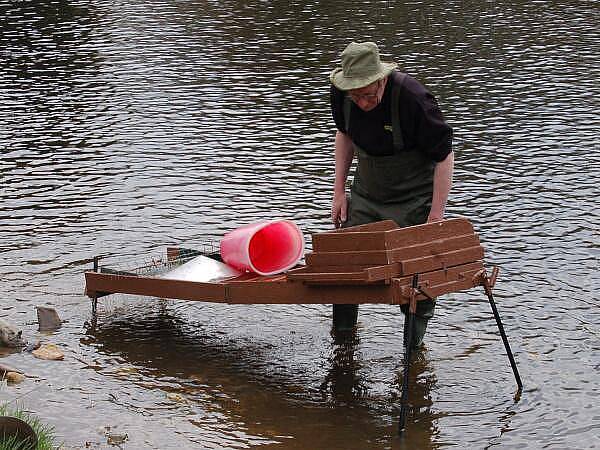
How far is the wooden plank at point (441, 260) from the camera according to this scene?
6.56 metres

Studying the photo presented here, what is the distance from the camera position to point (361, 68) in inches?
270

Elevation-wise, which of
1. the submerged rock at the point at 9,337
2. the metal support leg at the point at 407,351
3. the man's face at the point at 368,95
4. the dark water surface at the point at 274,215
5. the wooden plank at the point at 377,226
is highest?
the man's face at the point at 368,95

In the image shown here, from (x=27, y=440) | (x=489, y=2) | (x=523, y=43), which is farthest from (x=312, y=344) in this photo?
(x=489, y=2)

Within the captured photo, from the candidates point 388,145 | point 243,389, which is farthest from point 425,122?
point 243,389

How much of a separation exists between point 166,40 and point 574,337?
49.8ft

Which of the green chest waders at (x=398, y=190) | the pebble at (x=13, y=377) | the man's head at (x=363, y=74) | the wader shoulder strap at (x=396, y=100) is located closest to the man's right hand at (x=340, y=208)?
the green chest waders at (x=398, y=190)

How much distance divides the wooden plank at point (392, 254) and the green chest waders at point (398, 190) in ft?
2.01

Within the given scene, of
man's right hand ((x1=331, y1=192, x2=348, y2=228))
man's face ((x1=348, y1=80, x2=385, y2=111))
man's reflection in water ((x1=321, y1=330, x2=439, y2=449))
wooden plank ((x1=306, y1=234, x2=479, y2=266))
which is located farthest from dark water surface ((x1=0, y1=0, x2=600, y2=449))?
man's face ((x1=348, y1=80, x2=385, y2=111))

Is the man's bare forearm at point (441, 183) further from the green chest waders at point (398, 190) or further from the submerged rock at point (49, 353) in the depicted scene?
the submerged rock at point (49, 353)

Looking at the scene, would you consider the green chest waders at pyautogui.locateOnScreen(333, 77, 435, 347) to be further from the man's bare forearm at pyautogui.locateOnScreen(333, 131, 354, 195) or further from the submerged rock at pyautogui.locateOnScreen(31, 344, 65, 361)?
the submerged rock at pyautogui.locateOnScreen(31, 344, 65, 361)

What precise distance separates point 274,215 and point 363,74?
426 centimetres

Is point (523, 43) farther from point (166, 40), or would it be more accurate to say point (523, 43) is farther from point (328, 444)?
point (328, 444)

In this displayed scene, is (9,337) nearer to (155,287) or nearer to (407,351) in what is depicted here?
(155,287)

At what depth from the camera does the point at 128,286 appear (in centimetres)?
804
